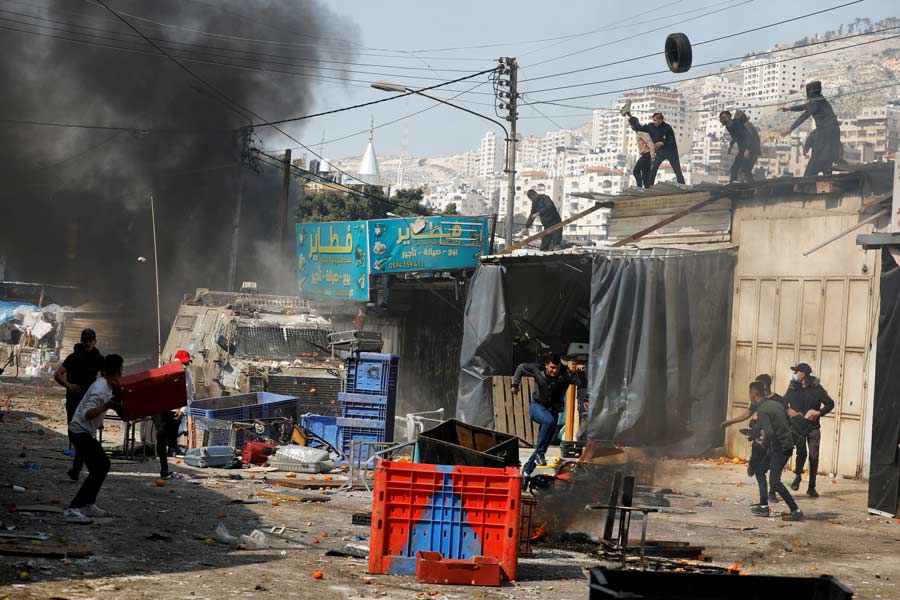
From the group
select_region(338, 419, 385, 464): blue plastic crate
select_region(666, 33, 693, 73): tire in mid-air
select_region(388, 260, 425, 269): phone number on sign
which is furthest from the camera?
select_region(388, 260, 425, 269): phone number on sign

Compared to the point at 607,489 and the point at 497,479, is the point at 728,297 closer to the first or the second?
the point at 607,489

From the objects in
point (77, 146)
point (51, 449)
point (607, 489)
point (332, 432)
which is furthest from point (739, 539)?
point (77, 146)

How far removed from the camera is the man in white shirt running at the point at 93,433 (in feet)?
30.6

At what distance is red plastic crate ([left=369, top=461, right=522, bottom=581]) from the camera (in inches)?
302

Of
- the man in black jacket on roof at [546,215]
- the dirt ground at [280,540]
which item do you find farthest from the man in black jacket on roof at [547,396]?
the man in black jacket on roof at [546,215]

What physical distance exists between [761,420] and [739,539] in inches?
81.9

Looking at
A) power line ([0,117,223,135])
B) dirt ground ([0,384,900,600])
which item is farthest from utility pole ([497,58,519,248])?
power line ([0,117,223,135])

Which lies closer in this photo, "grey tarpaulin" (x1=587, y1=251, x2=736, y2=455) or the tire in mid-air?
the tire in mid-air

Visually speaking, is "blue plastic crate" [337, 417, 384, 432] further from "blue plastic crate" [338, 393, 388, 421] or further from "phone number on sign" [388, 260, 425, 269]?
"phone number on sign" [388, 260, 425, 269]

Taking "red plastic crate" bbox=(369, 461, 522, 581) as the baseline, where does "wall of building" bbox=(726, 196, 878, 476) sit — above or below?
above

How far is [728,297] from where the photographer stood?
18.0m

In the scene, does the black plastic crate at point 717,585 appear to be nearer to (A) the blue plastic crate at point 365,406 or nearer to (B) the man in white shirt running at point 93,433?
(B) the man in white shirt running at point 93,433

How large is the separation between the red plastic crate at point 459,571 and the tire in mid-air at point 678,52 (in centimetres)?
936

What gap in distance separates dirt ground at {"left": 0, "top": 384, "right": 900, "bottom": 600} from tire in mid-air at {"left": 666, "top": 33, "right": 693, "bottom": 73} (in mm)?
5743
